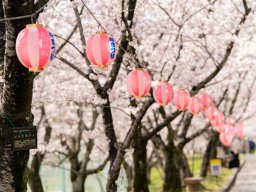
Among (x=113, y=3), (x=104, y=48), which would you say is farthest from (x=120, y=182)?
(x=104, y=48)

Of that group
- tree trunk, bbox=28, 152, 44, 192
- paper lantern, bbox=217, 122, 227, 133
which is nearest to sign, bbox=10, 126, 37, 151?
tree trunk, bbox=28, 152, 44, 192

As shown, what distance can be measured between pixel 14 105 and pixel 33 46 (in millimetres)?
1404

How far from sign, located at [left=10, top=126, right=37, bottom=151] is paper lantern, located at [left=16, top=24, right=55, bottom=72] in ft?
4.72

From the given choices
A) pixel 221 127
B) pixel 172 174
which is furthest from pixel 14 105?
pixel 221 127

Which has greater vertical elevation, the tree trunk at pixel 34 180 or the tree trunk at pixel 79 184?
the tree trunk at pixel 34 180

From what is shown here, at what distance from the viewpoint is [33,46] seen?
656 centimetres

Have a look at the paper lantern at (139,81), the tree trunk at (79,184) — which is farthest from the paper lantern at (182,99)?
the tree trunk at (79,184)

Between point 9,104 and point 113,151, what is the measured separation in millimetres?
5962

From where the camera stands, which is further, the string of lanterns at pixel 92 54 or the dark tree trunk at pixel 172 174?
the dark tree trunk at pixel 172 174

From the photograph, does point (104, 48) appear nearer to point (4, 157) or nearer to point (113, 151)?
point (4, 157)

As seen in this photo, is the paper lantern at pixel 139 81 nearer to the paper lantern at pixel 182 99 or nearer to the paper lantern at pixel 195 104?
the paper lantern at pixel 182 99

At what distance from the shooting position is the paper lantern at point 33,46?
6.54 meters

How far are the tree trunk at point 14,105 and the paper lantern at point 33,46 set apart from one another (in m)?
0.41

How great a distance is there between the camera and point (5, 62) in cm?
731
